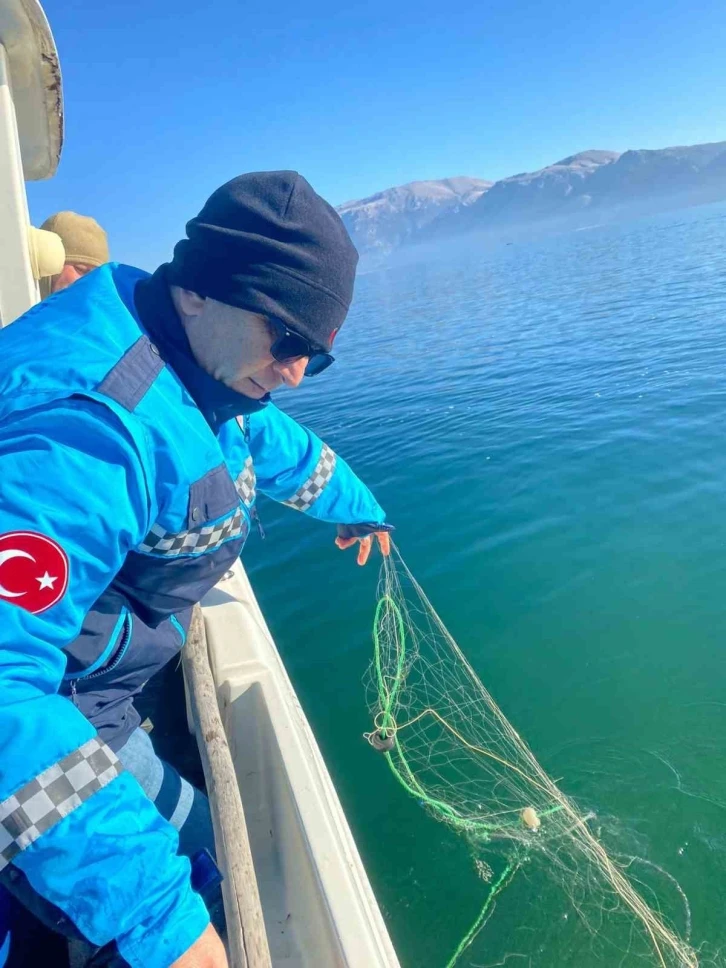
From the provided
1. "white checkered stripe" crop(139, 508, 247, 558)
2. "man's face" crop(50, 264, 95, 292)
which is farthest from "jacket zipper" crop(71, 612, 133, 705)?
"man's face" crop(50, 264, 95, 292)

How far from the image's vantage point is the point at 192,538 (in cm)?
189

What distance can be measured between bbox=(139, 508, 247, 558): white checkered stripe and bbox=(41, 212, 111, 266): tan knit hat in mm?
4118

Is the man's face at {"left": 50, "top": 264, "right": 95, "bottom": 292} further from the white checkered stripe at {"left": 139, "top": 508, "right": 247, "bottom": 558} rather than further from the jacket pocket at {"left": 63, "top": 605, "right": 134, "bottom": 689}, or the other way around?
the jacket pocket at {"left": 63, "top": 605, "right": 134, "bottom": 689}

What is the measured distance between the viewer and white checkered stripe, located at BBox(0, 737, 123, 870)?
1209 millimetres

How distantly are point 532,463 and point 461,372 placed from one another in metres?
8.55

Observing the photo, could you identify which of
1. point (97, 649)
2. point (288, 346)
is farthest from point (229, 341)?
point (97, 649)

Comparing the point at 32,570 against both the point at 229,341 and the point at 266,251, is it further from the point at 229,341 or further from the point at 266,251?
the point at 266,251

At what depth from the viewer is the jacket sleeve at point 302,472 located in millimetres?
3199

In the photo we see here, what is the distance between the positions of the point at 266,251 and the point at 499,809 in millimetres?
4205

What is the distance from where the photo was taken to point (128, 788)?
4.56 ft

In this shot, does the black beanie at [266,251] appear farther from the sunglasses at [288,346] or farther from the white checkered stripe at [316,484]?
the white checkered stripe at [316,484]

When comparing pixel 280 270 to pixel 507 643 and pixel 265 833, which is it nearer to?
pixel 265 833

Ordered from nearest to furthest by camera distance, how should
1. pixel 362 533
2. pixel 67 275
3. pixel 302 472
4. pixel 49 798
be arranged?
1. pixel 49 798
2. pixel 302 472
3. pixel 362 533
4. pixel 67 275

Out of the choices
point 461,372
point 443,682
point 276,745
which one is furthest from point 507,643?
point 461,372
